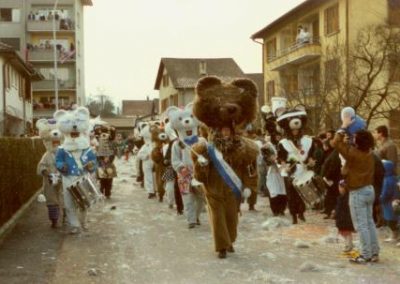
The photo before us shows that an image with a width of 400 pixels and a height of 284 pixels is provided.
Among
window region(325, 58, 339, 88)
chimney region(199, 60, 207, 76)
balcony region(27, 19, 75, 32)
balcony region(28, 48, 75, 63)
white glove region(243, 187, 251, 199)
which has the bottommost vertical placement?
white glove region(243, 187, 251, 199)

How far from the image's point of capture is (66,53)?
63625 millimetres

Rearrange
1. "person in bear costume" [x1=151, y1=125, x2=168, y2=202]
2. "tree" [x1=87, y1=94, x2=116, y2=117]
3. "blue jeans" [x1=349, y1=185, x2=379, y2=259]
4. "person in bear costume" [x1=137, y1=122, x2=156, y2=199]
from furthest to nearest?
"tree" [x1=87, y1=94, x2=116, y2=117], "person in bear costume" [x1=137, y1=122, x2=156, y2=199], "person in bear costume" [x1=151, y1=125, x2=168, y2=202], "blue jeans" [x1=349, y1=185, x2=379, y2=259]

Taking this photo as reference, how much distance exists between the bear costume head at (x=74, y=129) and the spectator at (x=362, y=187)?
5042mm

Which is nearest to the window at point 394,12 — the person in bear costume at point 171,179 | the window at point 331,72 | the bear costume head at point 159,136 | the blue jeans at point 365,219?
the window at point 331,72

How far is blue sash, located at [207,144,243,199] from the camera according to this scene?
32.4 ft

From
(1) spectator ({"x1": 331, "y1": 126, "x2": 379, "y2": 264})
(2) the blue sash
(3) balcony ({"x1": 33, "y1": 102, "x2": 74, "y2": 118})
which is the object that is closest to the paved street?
(1) spectator ({"x1": 331, "y1": 126, "x2": 379, "y2": 264})

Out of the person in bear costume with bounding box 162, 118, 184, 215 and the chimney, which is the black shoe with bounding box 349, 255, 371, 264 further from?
the chimney

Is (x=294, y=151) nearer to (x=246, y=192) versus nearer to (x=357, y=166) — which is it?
(x=246, y=192)

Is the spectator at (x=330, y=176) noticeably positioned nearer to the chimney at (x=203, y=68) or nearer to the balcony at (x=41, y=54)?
the balcony at (x=41, y=54)

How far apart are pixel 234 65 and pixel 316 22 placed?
110ft

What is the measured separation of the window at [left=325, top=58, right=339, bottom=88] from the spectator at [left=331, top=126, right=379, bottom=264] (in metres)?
12.9

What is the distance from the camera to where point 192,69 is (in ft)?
228

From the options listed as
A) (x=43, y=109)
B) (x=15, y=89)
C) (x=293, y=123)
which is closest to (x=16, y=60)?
(x=15, y=89)

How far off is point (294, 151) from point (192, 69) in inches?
2254
